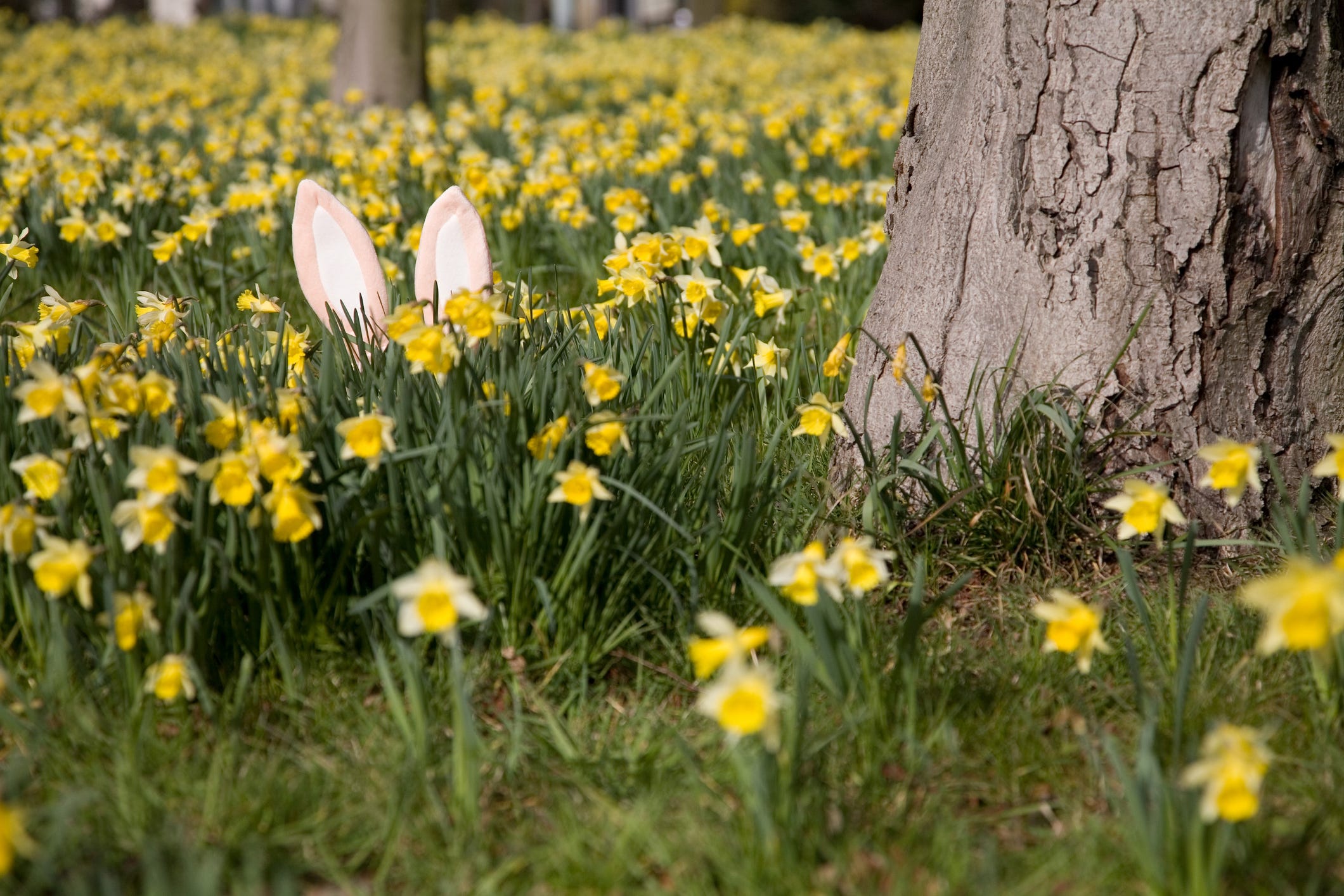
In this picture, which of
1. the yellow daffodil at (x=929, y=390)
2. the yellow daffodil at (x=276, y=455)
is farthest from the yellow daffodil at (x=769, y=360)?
the yellow daffodil at (x=276, y=455)

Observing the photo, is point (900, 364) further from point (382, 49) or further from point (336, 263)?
point (382, 49)

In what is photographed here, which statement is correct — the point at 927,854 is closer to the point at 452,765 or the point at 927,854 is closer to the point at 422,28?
the point at 452,765

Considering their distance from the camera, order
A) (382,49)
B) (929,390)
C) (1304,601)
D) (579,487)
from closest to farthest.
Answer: (1304,601) < (579,487) < (929,390) < (382,49)

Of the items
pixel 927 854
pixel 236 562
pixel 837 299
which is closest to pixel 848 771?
pixel 927 854

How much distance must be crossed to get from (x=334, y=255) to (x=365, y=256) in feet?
0.25

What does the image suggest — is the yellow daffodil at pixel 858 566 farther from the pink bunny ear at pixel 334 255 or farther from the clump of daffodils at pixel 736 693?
the pink bunny ear at pixel 334 255

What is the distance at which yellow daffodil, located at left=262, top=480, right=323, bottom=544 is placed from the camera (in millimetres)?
1697

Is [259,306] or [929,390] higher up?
[259,306]

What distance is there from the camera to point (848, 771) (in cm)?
171

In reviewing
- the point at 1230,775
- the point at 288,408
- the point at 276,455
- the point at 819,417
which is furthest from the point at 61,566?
the point at 1230,775

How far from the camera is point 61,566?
1619 millimetres

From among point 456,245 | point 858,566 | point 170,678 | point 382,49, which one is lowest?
point 170,678

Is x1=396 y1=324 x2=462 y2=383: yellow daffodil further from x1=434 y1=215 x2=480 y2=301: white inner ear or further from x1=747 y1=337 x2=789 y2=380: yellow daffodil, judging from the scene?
x1=747 y1=337 x2=789 y2=380: yellow daffodil

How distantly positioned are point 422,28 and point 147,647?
6650 millimetres
